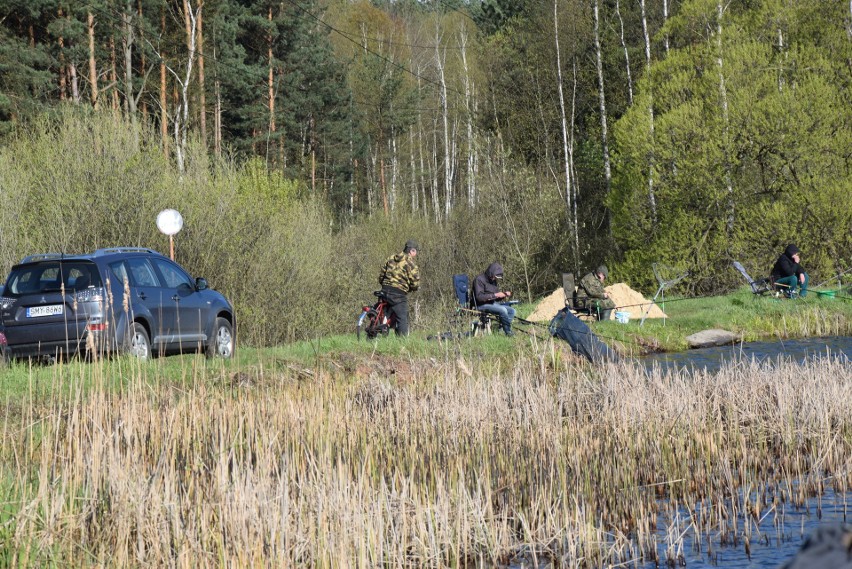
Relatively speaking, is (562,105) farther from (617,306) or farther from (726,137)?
(617,306)

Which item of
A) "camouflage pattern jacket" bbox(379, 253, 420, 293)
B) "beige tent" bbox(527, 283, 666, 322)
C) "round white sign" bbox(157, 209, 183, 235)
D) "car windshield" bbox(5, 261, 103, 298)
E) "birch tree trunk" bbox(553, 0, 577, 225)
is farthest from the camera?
"birch tree trunk" bbox(553, 0, 577, 225)

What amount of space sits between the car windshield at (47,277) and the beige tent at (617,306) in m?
11.5

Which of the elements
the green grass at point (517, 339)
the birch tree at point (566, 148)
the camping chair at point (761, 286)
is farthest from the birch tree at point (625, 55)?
the camping chair at point (761, 286)

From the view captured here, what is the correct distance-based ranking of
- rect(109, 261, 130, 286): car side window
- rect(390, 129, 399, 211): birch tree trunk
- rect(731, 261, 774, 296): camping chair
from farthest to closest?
rect(390, 129, 399, 211): birch tree trunk
rect(731, 261, 774, 296): camping chair
rect(109, 261, 130, 286): car side window

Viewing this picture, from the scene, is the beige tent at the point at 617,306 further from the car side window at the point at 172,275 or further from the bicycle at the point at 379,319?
the car side window at the point at 172,275

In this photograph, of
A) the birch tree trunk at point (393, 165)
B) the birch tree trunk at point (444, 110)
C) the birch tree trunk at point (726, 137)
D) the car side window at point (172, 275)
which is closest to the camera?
the car side window at point (172, 275)

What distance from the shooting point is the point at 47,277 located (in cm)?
1295

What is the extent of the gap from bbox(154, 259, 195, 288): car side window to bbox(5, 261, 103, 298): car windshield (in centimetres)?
156

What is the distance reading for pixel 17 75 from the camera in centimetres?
2505

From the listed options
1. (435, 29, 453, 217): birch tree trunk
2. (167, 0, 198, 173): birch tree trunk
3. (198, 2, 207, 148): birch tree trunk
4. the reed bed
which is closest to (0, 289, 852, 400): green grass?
the reed bed

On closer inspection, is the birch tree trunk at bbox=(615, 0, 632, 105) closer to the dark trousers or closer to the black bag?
the dark trousers

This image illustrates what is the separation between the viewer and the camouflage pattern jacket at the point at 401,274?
17.3 metres

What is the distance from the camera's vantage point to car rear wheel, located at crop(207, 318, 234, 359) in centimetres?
1508

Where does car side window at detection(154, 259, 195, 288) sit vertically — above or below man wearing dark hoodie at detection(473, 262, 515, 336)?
A: above
